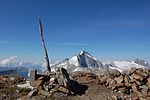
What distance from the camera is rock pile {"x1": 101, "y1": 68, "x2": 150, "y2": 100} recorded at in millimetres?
30766

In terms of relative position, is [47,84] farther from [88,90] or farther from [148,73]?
[148,73]

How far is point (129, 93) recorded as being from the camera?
31.5 metres

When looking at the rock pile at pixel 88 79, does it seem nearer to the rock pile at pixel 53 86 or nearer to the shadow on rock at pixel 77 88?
the shadow on rock at pixel 77 88

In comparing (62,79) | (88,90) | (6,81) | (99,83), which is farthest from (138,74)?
(6,81)

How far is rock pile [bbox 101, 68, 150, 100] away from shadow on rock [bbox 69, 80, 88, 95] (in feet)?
13.5

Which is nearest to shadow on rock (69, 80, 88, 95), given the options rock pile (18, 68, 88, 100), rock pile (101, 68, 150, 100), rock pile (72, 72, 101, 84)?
rock pile (18, 68, 88, 100)

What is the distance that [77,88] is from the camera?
30.2 metres

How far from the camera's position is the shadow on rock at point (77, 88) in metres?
29.1

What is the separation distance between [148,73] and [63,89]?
14.4 m

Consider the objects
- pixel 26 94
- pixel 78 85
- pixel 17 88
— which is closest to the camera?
pixel 26 94

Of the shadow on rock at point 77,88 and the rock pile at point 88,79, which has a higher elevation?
the rock pile at point 88,79

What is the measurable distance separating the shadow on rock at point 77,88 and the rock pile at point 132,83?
411 centimetres

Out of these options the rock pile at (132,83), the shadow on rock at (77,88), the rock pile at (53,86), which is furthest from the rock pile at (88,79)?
the rock pile at (53,86)

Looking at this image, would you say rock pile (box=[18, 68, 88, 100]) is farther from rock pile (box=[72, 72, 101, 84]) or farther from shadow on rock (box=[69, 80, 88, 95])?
rock pile (box=[72, 72, 101, 84])
